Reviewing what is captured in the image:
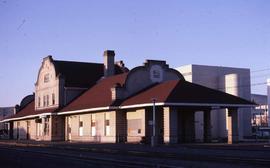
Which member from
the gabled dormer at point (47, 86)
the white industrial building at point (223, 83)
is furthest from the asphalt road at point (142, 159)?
the white industrial building at point (223, 83)

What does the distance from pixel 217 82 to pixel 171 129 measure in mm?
53916

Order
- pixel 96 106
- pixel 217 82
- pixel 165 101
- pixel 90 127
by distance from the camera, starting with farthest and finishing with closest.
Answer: pixel 217 82 < pixel 90 127 < pixel 96 106 < pixel 165 101

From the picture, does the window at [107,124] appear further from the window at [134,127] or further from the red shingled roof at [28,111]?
the red shingled roof at [28,111]

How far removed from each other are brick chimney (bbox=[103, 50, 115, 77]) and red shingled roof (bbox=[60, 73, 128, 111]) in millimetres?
2710

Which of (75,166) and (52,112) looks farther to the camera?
(52,112)

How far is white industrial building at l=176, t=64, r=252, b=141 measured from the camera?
302 ft


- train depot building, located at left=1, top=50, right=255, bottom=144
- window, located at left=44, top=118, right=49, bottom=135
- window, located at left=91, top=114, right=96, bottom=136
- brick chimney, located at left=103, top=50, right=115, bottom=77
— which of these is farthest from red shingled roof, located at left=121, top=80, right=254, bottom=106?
window, located at left=44, top=118, right=49, bottom=135

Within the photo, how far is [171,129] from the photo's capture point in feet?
150

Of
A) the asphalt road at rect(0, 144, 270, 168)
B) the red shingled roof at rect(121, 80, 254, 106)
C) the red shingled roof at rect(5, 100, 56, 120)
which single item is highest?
the red shingled roof at rect(121, 80, 254, 106)

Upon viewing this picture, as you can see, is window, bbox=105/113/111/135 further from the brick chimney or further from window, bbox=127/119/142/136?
the brick chimney

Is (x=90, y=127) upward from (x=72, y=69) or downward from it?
downward

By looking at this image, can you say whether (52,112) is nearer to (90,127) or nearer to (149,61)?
(90,127)

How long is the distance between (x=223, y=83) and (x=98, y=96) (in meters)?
43.9

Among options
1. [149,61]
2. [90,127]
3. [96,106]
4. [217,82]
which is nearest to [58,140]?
[90,127]
